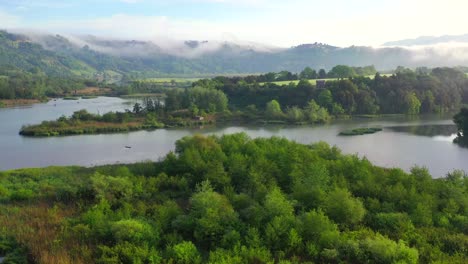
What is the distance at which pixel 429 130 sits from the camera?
1810 inches

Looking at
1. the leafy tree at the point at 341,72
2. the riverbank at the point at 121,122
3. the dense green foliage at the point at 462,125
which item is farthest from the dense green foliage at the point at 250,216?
the leafy tree at the point at 341,72

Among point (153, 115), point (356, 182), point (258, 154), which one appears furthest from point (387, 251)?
point (153, 115)

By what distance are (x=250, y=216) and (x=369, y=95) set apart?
5282cm

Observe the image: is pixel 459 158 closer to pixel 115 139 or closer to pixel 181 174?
pixel 181 174

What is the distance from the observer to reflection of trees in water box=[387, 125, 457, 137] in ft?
144

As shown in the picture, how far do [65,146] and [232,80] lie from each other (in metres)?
43.6

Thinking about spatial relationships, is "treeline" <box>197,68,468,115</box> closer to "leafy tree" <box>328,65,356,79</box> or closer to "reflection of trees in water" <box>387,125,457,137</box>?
"reflection of trees in water" <box>387,125,457,137</box>

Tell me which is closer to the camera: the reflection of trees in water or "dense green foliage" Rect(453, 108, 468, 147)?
"dense green foliage" Rect(453, 108, 468, 147)

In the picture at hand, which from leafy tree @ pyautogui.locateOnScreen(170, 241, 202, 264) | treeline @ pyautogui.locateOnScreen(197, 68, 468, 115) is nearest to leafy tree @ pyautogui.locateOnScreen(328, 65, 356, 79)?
treeline @ pyautogui.locateOnScreen(197, 68, 468, 115)

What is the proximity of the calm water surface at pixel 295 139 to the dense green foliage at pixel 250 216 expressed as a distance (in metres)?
12.5

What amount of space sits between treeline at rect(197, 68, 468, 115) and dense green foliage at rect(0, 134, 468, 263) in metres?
43.7

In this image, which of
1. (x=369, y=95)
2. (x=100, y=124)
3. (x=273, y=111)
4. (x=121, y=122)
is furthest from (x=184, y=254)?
(x=369, y=95)

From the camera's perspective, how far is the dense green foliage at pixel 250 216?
36.3ft

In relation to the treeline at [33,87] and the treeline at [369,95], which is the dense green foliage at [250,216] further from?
the treeline at [33,87]
